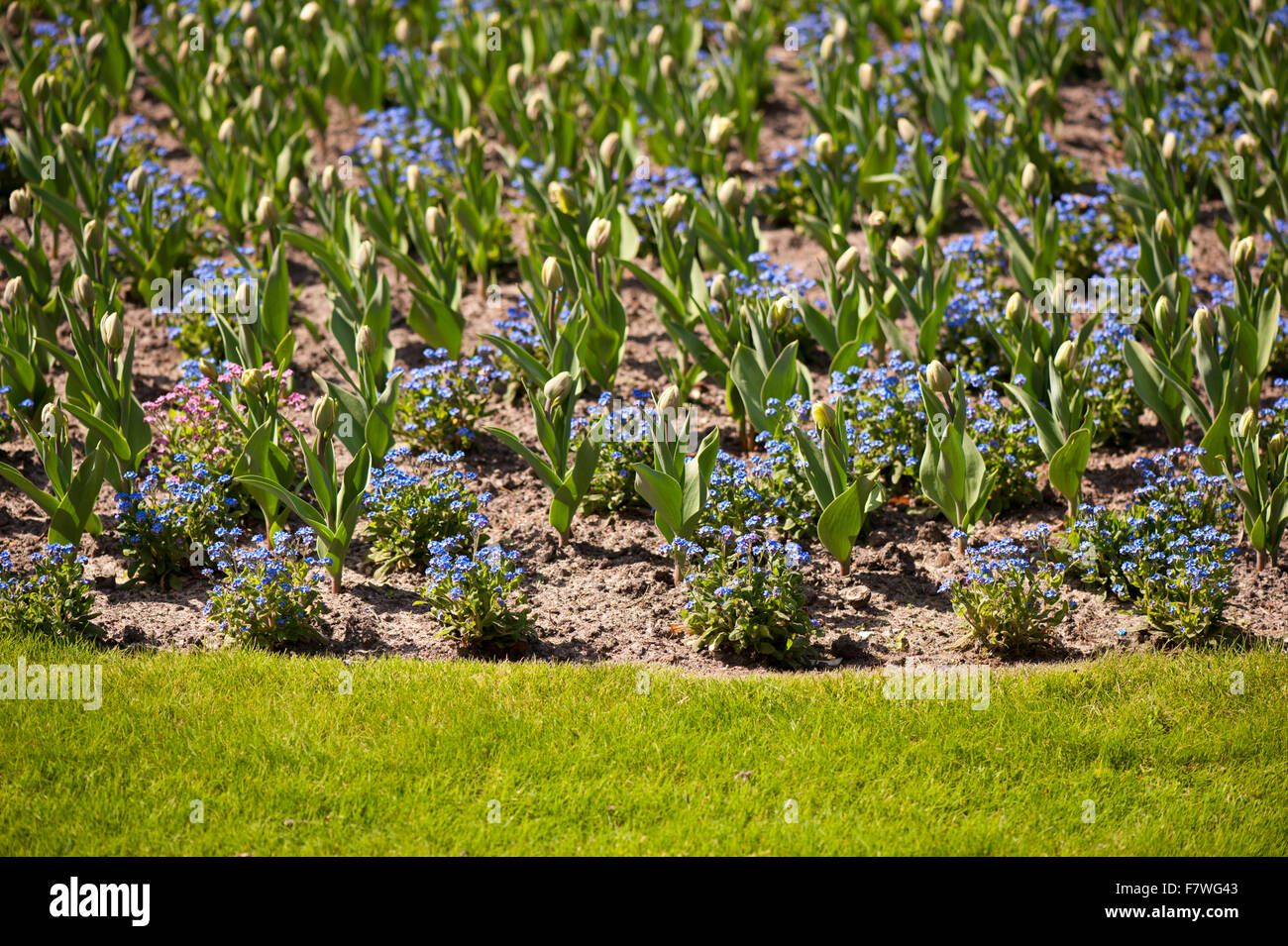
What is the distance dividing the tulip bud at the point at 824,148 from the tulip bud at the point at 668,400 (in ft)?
6.57

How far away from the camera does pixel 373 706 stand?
12.1 ft

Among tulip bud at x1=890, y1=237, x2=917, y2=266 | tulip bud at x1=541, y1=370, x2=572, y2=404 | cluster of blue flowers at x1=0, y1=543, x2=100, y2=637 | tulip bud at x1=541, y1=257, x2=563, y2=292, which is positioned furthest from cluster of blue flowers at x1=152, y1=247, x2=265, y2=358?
tulip bud at x1=890, y1=237, x2=917, y2=266

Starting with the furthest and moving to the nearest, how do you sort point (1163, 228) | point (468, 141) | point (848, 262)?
point (468, 141) < point (1163, 228) < point (848, 262)

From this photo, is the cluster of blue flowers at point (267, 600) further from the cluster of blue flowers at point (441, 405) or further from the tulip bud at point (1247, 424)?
the tulip bud at point (1247, 424)

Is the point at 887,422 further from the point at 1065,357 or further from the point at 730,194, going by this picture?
the point at 730,194

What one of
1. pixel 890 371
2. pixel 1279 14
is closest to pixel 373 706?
pixel 890 371

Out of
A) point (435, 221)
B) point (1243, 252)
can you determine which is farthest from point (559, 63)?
point (1243, 252)

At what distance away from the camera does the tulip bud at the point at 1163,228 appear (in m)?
5.32

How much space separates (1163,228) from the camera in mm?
5355

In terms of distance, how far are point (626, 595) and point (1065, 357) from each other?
1.90 m

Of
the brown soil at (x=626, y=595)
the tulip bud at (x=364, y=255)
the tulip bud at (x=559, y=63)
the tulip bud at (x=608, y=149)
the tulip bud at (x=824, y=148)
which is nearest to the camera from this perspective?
the brown soil at (x=626, y=595)

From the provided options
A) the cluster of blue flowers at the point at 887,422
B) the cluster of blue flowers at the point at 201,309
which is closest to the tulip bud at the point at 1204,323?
the cluster of blue flowers at the point at 887,422

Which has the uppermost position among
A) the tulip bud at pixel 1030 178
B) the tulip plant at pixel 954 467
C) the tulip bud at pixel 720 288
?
the tulip bud at pixel 1030 178
